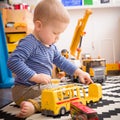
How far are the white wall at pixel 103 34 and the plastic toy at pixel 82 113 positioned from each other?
2.10 meters

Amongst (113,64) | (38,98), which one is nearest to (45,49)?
(38,98)

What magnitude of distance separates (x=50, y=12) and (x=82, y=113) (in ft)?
1.23

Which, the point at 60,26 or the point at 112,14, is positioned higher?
the point at 112,14

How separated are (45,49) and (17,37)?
41.9 inches

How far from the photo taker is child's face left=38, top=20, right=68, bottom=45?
0.82 meters

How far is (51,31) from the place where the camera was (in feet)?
2.73

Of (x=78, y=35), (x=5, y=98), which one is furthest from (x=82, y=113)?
(x=78, y=35)

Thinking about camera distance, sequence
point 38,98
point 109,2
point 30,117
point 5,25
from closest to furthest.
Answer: point 30,117 → point 38,98 → point 5,25 → point 109,2

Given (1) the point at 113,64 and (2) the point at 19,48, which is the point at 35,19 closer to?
(2) the point at 19,48

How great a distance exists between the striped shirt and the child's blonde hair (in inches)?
3.6

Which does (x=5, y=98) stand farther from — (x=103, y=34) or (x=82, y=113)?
(x=103, y=34)

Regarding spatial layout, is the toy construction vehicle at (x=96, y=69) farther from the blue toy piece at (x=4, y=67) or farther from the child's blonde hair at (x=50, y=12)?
the child's blonde hair at (x=50, y=12)

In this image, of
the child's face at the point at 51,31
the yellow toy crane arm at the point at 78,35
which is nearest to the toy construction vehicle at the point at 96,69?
the yellow toy crane arm at the point at 78,35

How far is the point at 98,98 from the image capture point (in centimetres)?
89
